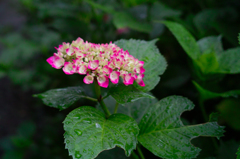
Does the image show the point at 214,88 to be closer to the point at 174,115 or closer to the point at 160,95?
the point at 160,95

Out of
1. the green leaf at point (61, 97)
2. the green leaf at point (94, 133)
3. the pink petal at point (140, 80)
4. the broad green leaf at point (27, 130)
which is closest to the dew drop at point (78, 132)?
the green leaf at point (94, 133)

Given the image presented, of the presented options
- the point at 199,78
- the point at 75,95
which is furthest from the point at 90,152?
the point at 199,78

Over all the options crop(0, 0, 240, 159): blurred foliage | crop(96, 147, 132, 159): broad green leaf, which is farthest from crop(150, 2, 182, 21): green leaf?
crop(96, 147, 132, 159): broad green leaf

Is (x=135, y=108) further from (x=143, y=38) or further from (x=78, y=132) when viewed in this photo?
(x=143, y=38)

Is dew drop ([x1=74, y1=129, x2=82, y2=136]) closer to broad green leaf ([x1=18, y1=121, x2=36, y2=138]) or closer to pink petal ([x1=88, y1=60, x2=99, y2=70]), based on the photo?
pink petal ([x1=88, y1=60, x2=99, y2=70])

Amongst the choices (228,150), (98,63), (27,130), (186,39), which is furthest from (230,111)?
(27,130)

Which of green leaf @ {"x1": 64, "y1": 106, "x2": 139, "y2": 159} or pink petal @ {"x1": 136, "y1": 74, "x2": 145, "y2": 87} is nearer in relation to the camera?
green leaf @ {"x1": 64, "y1": 106, "x2": 139, "y2": 159}
